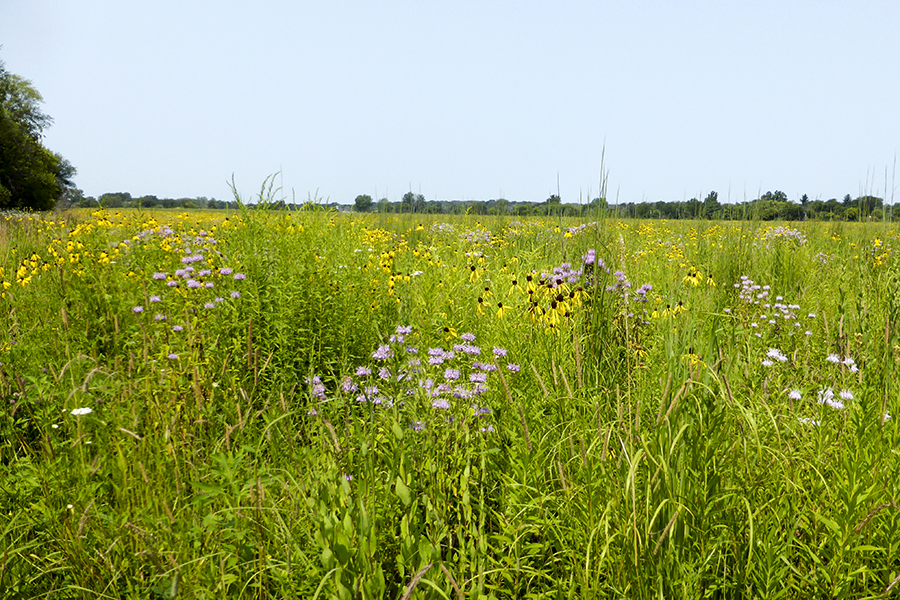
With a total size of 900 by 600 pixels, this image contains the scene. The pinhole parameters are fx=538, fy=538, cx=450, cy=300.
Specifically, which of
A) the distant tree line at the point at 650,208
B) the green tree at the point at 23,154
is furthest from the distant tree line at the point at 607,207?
the green tree at the point at 23,154

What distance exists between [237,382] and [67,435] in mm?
709

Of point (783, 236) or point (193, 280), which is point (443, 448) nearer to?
point (193, 280)

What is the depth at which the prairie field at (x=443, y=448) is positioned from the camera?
48.7 inches

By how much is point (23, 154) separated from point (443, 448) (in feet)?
121

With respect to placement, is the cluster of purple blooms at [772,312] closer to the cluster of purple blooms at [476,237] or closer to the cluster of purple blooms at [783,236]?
the cluster of purple blooms at [476,237]

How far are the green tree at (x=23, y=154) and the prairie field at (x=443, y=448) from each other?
32047 mm

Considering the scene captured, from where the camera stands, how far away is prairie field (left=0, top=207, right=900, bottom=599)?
1237 millimetres

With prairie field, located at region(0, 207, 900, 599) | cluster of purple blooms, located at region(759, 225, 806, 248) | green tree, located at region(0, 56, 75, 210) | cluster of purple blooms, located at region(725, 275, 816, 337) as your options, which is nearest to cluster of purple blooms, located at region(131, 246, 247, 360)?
prairie field, located at region(0, 207, 900, 599)

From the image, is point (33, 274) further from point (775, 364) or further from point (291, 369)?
point (775, 364)

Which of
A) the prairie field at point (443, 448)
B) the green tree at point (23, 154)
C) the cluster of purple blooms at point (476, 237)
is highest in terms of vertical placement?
the green tree at point (23, 154)

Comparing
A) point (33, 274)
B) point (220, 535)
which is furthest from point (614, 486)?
point (33, 274)

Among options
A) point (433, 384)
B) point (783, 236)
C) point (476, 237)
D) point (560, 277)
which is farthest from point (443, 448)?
point (783, 236)

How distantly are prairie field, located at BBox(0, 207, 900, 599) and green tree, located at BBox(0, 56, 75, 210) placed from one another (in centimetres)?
3205

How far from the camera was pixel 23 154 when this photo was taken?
2914 centimetres
